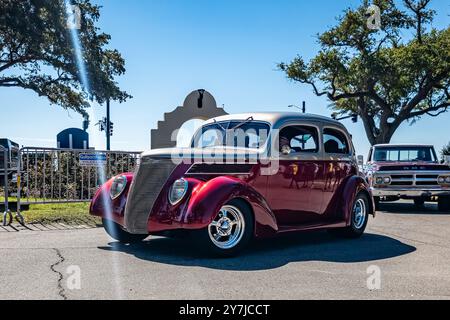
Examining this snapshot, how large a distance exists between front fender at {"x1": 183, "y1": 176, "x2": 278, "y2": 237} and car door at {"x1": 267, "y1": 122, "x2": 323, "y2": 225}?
1.33 feet

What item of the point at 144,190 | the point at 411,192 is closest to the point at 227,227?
the point at 144,190

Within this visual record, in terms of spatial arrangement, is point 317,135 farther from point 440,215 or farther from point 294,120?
point 440,215

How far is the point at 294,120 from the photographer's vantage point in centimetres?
761

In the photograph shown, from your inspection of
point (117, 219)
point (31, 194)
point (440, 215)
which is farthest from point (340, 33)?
point (117, 219)

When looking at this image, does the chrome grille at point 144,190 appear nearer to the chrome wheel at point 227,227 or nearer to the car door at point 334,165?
the chrome wheel at point 227,227

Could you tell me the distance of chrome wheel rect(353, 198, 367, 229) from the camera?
8305 mm

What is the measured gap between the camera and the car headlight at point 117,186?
7.16 m

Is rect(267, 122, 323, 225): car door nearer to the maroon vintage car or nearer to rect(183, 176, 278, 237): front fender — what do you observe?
rect(183, 176, 278, 237): front fender

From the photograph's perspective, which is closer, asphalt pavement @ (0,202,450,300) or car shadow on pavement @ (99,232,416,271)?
asphalt pavement @ (0,202,450,300)

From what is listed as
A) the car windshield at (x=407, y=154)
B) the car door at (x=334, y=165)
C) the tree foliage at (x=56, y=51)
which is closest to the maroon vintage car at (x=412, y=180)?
the car windshield at (x=407, y=154)

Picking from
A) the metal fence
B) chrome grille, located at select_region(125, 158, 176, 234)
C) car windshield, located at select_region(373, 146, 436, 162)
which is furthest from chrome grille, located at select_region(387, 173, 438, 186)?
chrome grille, located at select_region(125, 158, 176, 234)

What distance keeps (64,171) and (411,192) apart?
8.70 metres

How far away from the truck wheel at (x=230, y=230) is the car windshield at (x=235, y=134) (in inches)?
46.9

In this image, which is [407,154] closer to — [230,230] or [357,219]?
[357,219]
